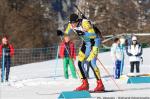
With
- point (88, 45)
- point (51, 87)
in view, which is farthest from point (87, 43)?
point (51, 87)

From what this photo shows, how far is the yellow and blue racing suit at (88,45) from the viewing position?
40.3ft

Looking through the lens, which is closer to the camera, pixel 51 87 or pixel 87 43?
pixel 87 43

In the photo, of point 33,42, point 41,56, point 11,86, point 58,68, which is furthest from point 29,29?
point 11,86

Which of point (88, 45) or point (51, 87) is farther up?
point (88, 45)

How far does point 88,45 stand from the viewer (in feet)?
41.0

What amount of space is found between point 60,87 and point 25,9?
4225cm

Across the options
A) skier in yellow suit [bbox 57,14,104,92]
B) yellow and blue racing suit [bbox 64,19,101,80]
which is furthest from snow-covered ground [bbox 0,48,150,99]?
yellow and blue racing suit [bbox 64,19,101,80]

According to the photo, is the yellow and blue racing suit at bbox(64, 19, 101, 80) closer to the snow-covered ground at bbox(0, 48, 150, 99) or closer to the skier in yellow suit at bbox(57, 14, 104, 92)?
the skier in yellow suit at bbox(57, 14, 104, 92)

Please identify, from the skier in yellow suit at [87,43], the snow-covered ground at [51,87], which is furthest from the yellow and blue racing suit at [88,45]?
the snow-covered ground at [51,87]

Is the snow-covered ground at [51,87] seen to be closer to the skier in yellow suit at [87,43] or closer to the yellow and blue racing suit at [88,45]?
the skier in yellow suit at [87,43]

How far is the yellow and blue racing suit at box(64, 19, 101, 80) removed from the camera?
12289 mm

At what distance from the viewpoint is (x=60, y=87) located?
48.5 feet

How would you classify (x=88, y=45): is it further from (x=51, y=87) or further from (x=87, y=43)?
(x=51, y=87)

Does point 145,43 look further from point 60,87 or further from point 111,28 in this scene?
point 60,87
